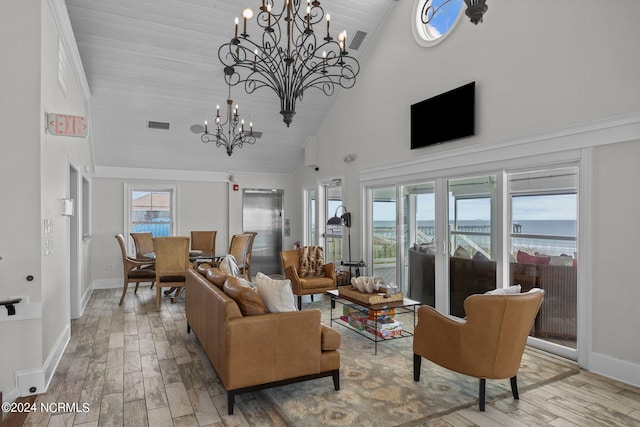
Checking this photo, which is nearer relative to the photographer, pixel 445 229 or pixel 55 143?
pixel 55 143

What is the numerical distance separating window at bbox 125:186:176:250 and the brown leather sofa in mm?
5334

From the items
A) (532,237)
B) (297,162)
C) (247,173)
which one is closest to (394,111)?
(532,237)

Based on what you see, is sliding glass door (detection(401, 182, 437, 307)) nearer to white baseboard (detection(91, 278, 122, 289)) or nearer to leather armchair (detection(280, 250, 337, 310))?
leather armchair (detection(280, 250, 337, 310))

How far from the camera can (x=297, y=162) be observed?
8625mm

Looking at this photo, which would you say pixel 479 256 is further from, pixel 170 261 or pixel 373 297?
pixel 170 261

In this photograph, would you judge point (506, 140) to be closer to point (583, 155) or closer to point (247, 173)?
point (583, 155)

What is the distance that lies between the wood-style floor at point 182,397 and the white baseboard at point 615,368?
0.07m

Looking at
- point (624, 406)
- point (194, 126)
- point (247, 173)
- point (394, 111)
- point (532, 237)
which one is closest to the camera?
point (624, 406)

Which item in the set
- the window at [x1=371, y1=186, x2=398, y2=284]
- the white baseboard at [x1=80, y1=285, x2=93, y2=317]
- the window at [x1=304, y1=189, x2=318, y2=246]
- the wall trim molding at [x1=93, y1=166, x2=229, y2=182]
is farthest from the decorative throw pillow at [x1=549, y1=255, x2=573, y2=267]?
the wall trim molding at [x1=93, y1=166, x2=229, y2=182]

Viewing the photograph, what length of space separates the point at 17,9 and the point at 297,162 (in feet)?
19.9

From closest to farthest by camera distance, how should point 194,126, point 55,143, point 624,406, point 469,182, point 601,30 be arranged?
point 624,406 < point 601,30 < point 55,143 < point 469,182 < point 194,126

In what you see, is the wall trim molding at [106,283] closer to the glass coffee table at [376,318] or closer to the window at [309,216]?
the window at [309,216]

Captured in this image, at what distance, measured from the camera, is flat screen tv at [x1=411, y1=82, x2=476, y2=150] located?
4.43 m

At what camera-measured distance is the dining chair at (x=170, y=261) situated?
18.1ft
